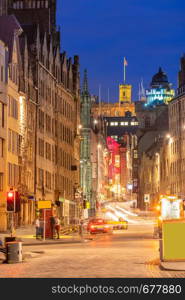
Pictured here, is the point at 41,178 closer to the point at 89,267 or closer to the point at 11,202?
the point at 11,202

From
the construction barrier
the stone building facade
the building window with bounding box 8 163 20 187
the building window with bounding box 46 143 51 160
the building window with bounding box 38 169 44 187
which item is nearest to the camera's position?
the construction barrier

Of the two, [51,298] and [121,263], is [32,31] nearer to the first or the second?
[121,263]

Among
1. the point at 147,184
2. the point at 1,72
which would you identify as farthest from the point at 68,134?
the point at 147,184

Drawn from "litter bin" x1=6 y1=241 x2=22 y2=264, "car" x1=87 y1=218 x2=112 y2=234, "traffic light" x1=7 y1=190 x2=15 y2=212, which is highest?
"traffic light" x1=7 y1=190 x2=15 y2=212

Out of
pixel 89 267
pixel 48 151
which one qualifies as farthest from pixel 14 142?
pixel 89 267

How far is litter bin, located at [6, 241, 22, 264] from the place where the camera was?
2900 cm

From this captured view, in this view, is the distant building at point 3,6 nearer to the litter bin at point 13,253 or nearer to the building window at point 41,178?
the building window at point 41,178

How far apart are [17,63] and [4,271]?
55.0 meters

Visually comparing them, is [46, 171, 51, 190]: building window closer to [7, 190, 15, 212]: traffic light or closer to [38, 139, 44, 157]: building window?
[38, 139, 44, 157]: building window

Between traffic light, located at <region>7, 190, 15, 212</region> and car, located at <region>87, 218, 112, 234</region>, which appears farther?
car, located at <region>87, 218, 112, 234</region>

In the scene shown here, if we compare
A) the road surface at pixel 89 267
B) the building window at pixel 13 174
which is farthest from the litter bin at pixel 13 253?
the building window at pixel 13 174

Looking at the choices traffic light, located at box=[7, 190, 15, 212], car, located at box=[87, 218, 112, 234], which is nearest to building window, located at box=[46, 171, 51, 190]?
car, located at box=[87, 218, 112, 234]

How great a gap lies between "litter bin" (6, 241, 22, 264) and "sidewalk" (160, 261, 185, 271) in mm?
5792

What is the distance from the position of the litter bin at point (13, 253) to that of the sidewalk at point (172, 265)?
5.79 m
